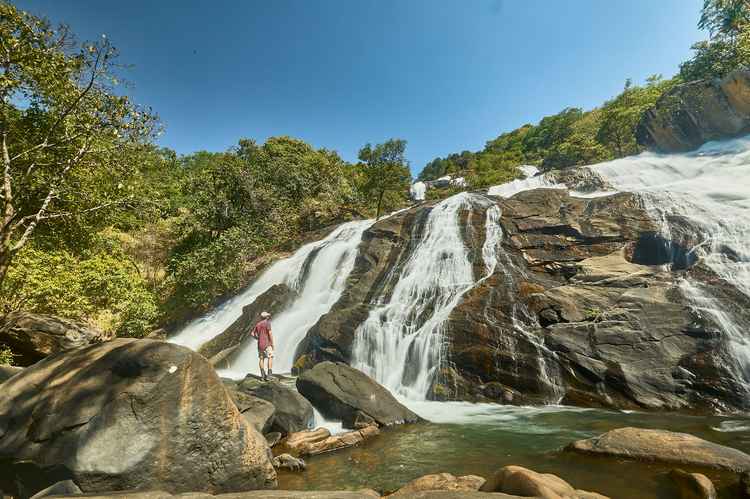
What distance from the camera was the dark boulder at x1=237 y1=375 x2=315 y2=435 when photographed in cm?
984

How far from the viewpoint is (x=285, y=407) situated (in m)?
10.2

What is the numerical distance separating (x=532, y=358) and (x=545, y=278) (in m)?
5.73

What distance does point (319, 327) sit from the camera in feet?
55.1

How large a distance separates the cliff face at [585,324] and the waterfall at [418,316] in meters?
0.43

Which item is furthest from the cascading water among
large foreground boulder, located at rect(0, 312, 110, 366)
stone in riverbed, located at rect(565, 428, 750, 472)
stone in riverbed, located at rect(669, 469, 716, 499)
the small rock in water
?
stone in riverbed, located at rect(669, 469, 716, 499)

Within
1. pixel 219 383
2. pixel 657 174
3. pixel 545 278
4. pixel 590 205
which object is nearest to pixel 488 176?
pixel 657 174

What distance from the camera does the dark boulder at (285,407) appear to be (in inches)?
388

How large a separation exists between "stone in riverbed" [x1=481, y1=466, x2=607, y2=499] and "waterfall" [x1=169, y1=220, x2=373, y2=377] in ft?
46.3

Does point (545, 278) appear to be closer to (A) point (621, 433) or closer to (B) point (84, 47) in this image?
(A) point (621, 433)

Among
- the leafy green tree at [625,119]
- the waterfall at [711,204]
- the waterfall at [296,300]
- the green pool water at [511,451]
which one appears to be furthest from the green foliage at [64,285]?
the leafy green tree at [625,119]

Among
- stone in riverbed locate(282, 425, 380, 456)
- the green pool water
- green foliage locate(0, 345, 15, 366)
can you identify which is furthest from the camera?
green foliage locate(0, 345, 15, 366)

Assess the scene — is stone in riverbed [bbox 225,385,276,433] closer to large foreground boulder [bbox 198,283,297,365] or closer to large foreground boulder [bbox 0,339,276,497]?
large foreground boulder [bbox 0,339,276,497]

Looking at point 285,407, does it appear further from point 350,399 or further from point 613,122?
point 613,122

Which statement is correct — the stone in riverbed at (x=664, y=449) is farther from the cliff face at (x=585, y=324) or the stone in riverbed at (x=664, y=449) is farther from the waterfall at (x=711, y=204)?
the waterfall at (x=711, y=204)
